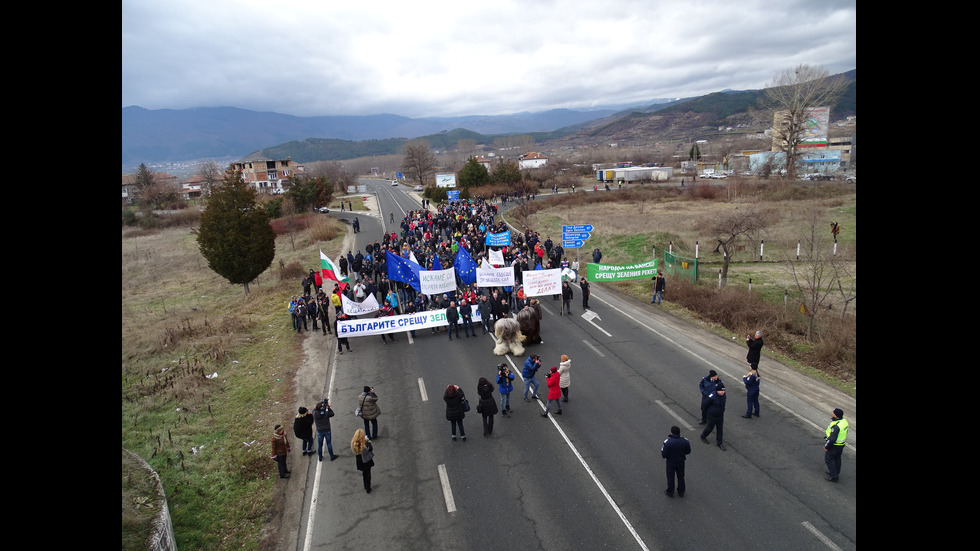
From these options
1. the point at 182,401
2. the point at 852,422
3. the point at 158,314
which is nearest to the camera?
the point at 852,422

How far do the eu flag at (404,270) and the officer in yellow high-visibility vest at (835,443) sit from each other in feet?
50.4

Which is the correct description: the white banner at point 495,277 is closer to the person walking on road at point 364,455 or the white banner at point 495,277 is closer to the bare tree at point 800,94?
the person walking on road at point 364,455

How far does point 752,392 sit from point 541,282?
402 inches

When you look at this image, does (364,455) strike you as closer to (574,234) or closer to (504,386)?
(504,386)

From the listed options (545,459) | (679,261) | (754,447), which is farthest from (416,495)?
(679,261)

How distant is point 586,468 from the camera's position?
11148mm

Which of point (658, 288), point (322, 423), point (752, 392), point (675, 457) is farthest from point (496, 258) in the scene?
point (675, 457)

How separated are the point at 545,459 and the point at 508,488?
136 cm

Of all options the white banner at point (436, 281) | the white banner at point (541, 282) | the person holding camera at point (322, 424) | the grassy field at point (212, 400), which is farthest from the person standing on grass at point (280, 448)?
the white banner at point (541, 282)

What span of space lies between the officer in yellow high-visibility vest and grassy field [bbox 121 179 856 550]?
20.5ft

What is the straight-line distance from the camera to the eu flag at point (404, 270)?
72.2ft

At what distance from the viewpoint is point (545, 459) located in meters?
11.7
